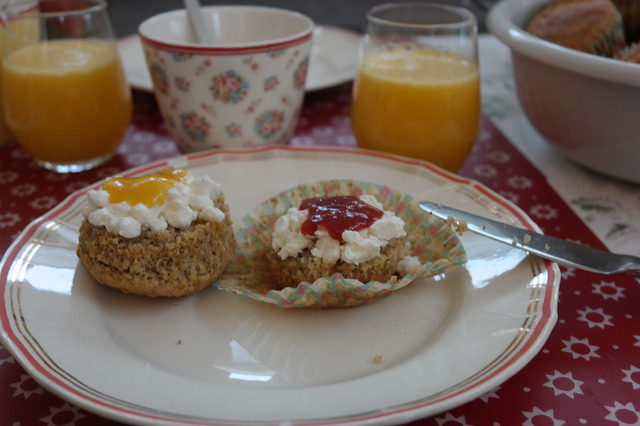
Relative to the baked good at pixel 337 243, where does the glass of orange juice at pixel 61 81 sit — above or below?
above

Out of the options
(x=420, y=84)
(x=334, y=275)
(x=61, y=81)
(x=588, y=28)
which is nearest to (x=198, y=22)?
(x=61, y=81)

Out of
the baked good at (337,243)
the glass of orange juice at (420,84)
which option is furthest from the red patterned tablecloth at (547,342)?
the baked good at (337,243)

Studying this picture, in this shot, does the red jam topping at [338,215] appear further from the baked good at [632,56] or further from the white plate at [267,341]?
the baked good at [632,56]

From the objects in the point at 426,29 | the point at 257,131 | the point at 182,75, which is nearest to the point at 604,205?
the point at 426,29

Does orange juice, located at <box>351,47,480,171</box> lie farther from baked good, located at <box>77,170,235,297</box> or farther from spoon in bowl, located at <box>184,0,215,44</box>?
baked good, located at <box>77,170,235,297</box>

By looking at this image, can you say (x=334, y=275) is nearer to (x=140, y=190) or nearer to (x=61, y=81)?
(x=140, y=190)

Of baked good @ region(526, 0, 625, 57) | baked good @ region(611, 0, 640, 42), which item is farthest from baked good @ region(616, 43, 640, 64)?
baked good @ region(611, 0, 640, 42)
